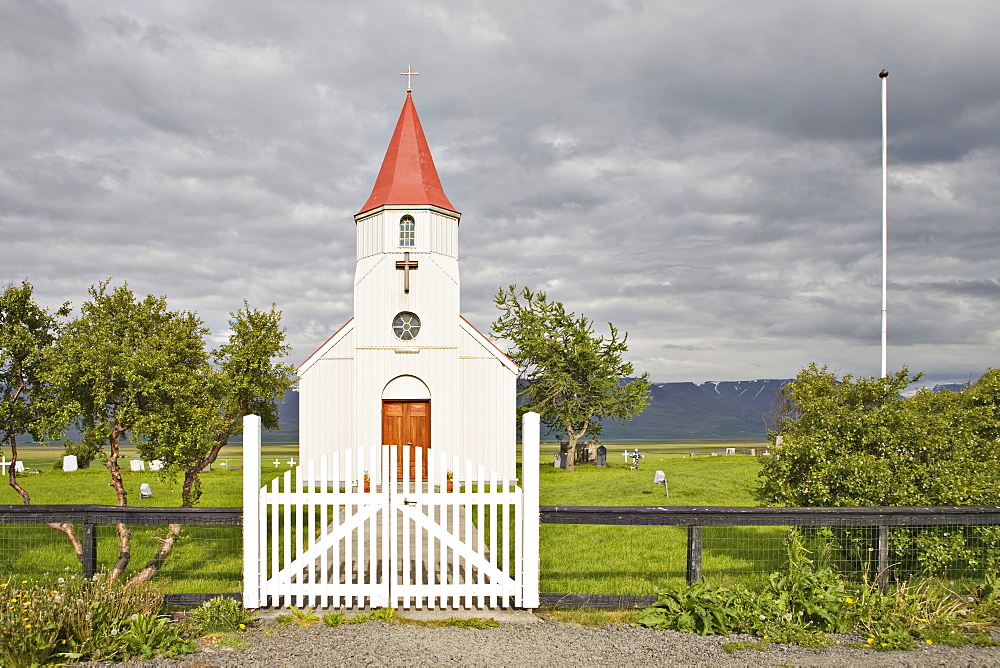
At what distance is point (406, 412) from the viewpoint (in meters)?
21.2

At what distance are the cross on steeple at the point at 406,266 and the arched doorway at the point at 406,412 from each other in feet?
9.34

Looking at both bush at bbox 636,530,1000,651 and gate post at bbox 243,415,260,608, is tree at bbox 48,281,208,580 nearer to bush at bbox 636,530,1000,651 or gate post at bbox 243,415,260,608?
gate post at bbox 243,415,260,608

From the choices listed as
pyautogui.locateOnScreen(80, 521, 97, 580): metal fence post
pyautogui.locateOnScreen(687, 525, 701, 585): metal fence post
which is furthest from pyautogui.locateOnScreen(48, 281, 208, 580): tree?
pyautogui.locateOnScreen(687, 525, 701, 585): metal fence post

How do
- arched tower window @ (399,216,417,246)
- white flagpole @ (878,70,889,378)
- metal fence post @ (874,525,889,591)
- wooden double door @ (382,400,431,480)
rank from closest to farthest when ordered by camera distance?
metal fence post @ (874,525,889,591), white flagpole @ (878,70,889,378), wooden double door @ (382,400,431,480), arched tower window @ (399,216,417,246)

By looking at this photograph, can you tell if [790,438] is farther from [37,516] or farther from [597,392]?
[597,392]

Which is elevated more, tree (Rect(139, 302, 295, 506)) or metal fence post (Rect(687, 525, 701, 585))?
tree (Rect(139, 302, 295, 506))

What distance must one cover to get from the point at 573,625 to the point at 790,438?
176 inches

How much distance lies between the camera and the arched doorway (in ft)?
69.3

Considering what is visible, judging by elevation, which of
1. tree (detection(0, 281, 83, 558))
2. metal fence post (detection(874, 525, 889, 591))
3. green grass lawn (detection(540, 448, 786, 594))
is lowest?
green grass lawn (detection(540, 448, 786, 594))

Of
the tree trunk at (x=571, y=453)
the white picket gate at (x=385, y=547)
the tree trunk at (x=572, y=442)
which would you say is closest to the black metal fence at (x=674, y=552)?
the white picket gate at (x=385, y=547)

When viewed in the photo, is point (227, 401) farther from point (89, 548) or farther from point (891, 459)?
point (891, 459)

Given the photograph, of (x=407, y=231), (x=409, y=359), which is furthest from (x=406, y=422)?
(x=407, y=231)

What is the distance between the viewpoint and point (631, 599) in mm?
7711

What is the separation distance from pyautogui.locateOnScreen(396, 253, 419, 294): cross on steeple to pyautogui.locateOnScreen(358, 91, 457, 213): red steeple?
1.87 meters
